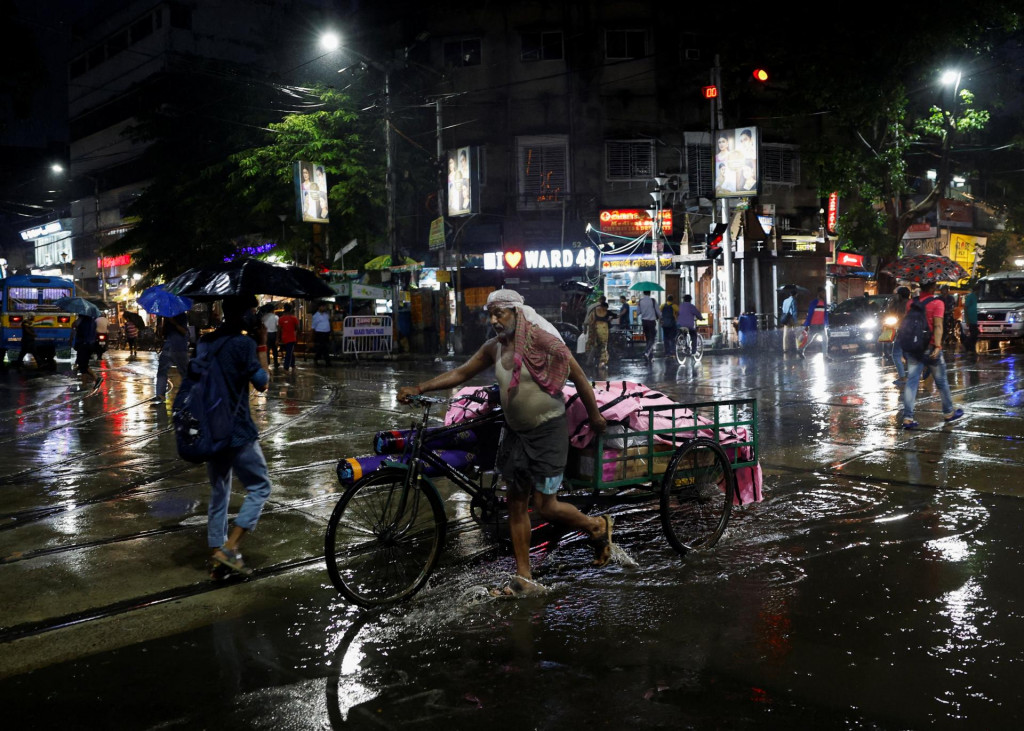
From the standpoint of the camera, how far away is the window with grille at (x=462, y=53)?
109 ft

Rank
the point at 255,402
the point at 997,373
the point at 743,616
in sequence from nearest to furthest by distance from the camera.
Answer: the point at 743,616 → the point at 255,402 → the point at 997,373

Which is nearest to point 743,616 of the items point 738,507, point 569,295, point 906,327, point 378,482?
point 378,482

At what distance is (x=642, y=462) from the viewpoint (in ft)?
18.7

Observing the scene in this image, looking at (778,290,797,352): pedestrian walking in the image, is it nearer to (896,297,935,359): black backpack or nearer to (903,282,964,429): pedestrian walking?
(903,282,964,429): pedestrian walking

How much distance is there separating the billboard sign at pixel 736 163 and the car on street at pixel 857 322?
16.3 ft

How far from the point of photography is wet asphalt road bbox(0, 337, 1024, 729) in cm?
358

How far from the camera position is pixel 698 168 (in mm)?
33906

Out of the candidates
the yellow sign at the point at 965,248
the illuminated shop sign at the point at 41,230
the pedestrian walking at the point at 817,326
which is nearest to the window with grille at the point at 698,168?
the pedestrian walking at the point at 817,326

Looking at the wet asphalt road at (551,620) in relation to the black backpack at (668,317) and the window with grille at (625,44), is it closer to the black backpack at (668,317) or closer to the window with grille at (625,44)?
the black backpack at (668,317)

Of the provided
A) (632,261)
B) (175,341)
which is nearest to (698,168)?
(632,261)

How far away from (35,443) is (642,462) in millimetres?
9009

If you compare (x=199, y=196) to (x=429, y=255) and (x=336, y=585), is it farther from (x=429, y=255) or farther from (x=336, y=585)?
(x=336, y=585)

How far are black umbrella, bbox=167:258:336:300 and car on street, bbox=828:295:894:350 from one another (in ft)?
68.6

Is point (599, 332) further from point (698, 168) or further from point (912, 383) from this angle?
point (698, 168)
